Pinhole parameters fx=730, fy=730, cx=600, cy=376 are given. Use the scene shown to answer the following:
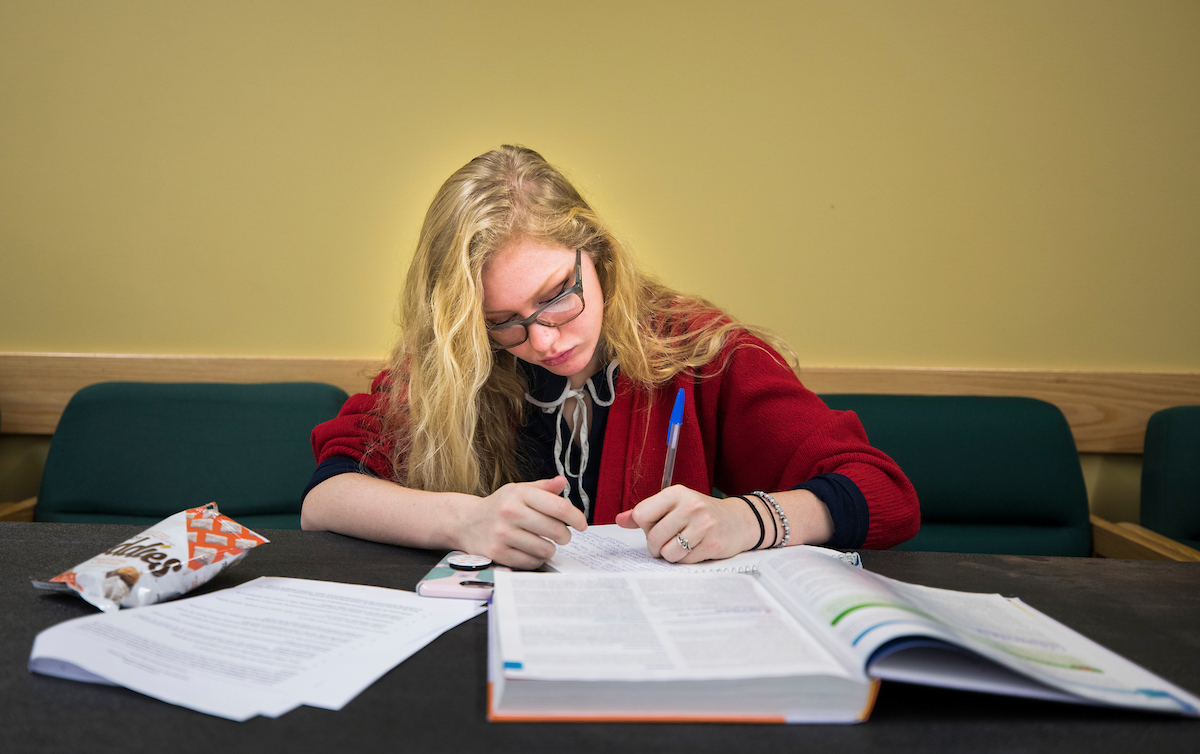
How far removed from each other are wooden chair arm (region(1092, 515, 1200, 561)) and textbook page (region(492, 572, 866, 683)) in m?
1.28

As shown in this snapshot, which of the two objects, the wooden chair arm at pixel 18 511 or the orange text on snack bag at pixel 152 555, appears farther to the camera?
the wooden chair arm at pixel 18 511

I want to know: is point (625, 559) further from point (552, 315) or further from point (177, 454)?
point (177, 454)

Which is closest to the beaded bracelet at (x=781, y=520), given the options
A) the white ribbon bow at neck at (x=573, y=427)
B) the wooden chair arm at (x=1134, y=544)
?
the white ribbon bow at neck at (x=573, y=427)

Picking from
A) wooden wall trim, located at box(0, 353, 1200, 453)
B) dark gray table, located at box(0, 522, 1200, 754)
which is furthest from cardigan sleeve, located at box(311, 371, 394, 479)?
wooden wall trim, located at box(0, 353, 1200, 453)

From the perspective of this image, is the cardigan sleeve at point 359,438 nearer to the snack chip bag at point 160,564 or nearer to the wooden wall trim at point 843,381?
the snack chip bag at point 160,564

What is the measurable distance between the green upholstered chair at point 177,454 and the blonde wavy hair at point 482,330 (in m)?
0.70

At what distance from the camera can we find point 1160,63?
191 centimetres

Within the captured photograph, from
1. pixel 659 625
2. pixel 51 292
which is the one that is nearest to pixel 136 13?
pixel 51 292

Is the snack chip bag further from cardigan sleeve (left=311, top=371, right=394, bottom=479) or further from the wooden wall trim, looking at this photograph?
the wooden wall trim

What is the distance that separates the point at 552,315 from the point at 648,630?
0.62 m

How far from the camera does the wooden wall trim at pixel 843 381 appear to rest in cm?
196

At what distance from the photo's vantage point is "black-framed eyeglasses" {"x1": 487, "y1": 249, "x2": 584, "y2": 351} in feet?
3.61

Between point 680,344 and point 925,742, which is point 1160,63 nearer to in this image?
point 680,344

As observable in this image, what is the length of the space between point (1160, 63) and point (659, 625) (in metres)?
2.19
